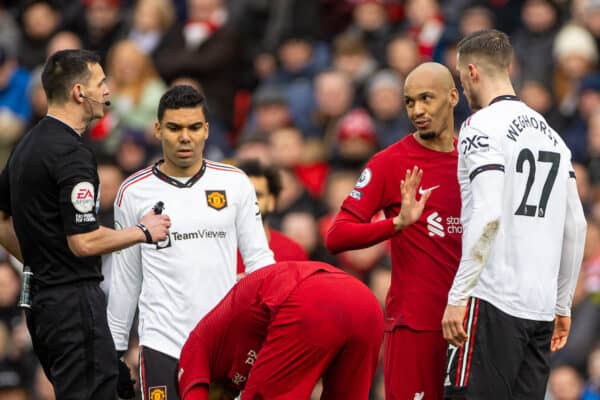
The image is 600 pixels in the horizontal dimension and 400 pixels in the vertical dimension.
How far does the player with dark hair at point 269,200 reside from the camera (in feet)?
32.0

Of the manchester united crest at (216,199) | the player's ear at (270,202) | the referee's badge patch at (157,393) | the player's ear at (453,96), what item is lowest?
the referee's badge patch at (157,393)

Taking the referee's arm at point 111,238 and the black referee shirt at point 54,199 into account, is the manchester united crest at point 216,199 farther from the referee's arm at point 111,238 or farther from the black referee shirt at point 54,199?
the black referee shirt at point 54,199

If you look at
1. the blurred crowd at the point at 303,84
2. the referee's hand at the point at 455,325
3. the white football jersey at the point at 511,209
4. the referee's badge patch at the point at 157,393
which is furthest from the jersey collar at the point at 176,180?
the blurred crowd at the point at 303,84

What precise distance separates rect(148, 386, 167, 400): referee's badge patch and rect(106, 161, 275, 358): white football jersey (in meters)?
0.21

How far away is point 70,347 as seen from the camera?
782 centimetres

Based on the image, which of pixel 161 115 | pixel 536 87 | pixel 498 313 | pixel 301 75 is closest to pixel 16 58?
pixel 301 75

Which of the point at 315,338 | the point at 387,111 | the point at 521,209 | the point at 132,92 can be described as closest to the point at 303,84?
the point at 387,111

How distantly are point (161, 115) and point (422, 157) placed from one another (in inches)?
62.7

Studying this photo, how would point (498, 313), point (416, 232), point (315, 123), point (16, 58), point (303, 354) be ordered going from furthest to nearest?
point (16, 58), point (315, 123), point (416, 232), point (498, 313), point (303, 354)

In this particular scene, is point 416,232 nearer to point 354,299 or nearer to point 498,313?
point 498,313

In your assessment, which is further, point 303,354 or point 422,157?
point 422,157

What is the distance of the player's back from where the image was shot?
25.0ft

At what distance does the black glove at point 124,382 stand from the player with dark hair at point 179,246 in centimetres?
11

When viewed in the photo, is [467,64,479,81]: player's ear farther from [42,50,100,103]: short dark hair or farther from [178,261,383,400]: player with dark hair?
[42,50,100,103]: short dark hair
